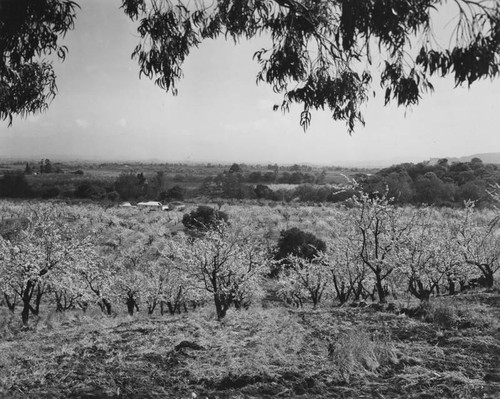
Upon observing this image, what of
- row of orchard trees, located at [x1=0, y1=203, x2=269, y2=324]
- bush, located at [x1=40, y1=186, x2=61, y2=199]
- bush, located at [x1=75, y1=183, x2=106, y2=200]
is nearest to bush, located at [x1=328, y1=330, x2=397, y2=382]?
row of orchard trees, located at [x1=0, y1=203, x2=269, y2=324]

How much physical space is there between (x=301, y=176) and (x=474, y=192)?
6334 centimetres

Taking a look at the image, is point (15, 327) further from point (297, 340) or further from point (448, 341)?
point (448, 341)

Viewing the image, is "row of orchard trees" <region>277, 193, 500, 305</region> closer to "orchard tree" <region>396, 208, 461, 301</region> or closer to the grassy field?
"orchard tree" <region>396, 208, 461, 301</region>

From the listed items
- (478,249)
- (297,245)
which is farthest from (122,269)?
(478,249)

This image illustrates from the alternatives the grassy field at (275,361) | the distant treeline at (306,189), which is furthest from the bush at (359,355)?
the distant treeline at (306,189)

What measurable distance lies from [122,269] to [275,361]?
82.0ft

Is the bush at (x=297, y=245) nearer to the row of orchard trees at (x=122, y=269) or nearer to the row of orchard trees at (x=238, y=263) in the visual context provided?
the row of orchard trees at (x=238, y=263)

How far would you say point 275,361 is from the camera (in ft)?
18.7

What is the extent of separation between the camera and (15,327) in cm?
1366

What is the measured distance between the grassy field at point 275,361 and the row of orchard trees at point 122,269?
19.4ft

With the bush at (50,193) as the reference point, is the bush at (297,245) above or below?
below

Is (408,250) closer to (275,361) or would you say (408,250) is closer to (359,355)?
(359,355)

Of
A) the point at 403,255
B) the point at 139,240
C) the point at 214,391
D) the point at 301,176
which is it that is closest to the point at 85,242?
the point at 403,255

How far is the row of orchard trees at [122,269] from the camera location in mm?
16578
